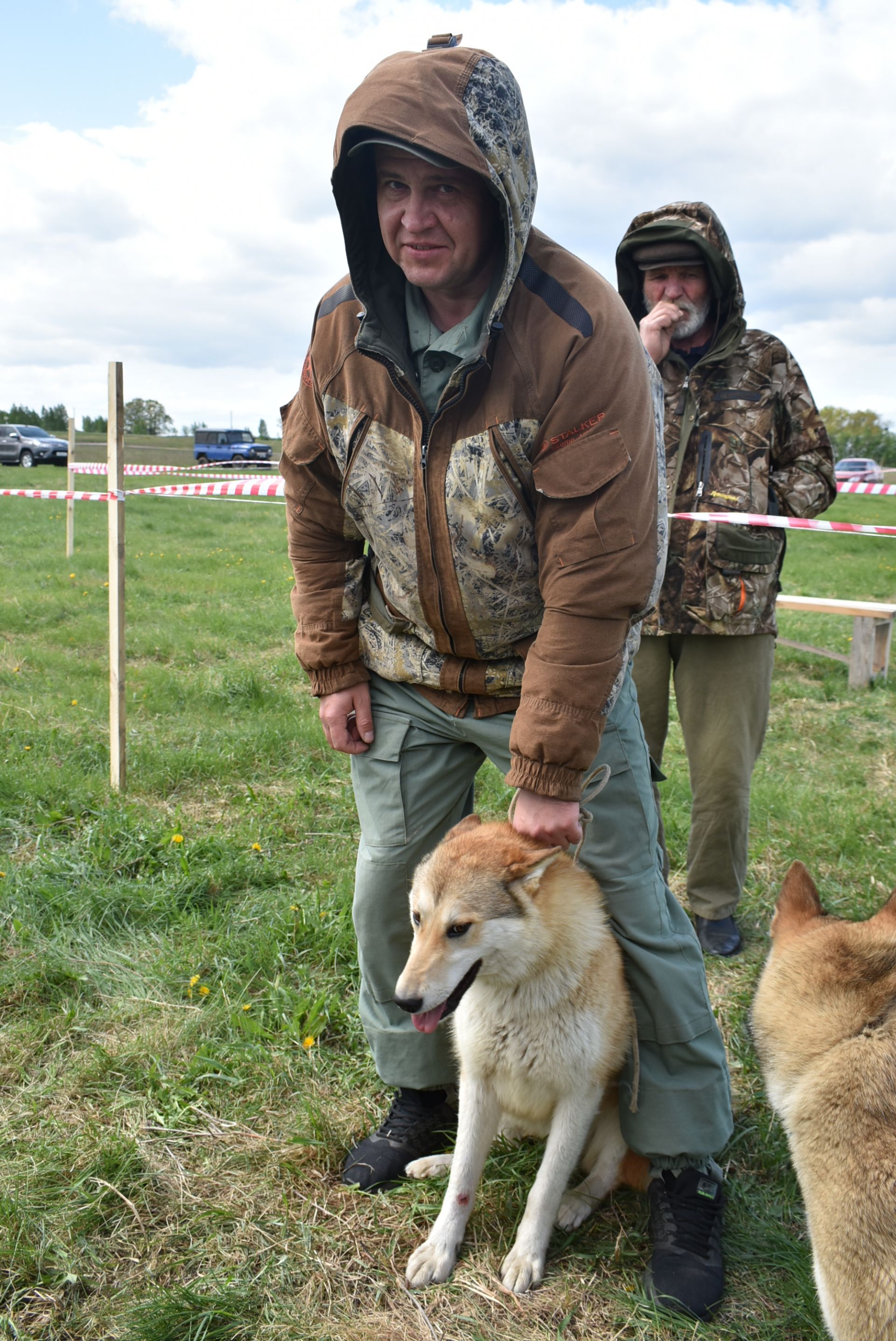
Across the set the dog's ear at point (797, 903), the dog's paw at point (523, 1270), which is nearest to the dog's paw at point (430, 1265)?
the dog's paw at point (523, 1270)

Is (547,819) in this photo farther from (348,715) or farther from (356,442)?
(356,442)

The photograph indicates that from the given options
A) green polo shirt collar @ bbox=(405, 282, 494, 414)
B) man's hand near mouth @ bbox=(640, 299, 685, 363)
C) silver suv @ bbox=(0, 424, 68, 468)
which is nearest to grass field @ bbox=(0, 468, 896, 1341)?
green polo shirt collar @ bbox=(405, 282, 494, 414)

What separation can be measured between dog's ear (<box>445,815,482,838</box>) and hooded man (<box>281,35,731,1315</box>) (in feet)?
0.46

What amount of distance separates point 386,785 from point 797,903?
3.83ft

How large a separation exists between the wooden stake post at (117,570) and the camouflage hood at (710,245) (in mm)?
2731

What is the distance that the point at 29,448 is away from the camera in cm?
3444

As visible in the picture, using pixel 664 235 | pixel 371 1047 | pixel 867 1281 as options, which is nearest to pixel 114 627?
pixel 371 1047

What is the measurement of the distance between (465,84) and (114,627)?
375 centimetres

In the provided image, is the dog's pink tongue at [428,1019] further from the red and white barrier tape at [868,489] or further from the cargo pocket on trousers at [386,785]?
the red and white barrier tape at [868,489]

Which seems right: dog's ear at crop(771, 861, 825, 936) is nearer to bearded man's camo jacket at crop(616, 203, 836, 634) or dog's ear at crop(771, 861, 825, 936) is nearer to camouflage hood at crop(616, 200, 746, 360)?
bearded man's camo jacket at crop(616, 203, 836, 634)

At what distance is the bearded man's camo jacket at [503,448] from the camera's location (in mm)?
2041

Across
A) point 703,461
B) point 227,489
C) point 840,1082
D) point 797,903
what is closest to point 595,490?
point 797,903

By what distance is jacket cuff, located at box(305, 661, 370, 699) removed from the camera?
2.67 meters

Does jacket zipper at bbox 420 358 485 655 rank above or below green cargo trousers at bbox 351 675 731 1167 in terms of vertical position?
above
